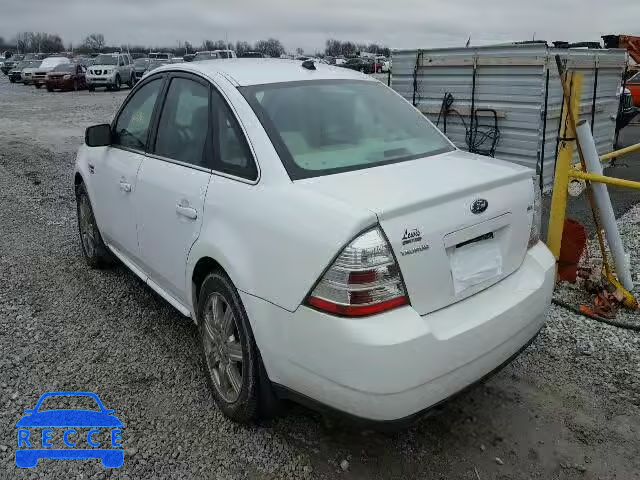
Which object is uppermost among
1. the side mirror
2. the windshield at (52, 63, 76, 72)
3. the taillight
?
the windshield at (52, 63, 76, 72)

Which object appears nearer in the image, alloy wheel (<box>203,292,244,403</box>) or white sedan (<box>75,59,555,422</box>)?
white sedan (<box>75,59,555,422</box>)

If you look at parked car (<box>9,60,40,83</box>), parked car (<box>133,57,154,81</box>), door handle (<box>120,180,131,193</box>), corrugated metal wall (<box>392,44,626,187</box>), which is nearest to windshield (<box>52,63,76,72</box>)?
parked car (<box>133,57,154,81</box>)

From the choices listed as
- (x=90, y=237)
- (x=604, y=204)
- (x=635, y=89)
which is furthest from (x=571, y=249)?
(x=635, y=89)

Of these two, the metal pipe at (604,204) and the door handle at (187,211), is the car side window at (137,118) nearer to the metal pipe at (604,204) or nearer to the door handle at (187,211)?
the door handle at (187,211)

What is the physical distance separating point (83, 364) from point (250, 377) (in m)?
1.41

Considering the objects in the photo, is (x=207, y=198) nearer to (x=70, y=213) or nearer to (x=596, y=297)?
(x=596, y=297)

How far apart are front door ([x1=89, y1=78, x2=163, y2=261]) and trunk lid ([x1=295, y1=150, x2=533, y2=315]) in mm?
1722

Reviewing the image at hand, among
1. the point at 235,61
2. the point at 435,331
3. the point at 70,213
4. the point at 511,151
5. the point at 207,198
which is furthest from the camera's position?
the point at 511,151

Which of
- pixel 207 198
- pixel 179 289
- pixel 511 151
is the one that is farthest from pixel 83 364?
pixel 511 151

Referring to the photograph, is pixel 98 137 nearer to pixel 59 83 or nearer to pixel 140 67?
pixel 59 83

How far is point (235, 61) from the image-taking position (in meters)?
3.64

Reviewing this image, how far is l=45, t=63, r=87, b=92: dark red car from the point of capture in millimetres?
30359

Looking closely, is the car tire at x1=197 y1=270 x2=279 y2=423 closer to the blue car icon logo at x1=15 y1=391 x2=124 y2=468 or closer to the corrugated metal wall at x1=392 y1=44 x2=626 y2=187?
the blue car icon logo at x1=15 y1=391 x2=124 y2=468

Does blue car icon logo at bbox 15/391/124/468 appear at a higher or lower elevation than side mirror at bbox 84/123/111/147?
lower
